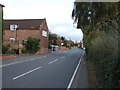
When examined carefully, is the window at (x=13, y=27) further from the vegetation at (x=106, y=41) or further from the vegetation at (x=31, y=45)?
the vegetation at (x=106, y=41)

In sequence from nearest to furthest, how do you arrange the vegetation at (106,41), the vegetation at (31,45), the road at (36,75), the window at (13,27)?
the vegetation at (106,41) → the road at (36,75) → the vegetation at (31,45) → the window at (13,27)

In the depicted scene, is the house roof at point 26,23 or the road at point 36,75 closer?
Result: the road at point 36,75

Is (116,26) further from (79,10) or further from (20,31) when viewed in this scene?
(20,31)

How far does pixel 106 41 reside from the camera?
9.91 meters

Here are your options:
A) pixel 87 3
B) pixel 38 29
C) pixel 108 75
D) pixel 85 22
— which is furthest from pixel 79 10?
pixel 38 29

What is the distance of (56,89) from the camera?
357 inches

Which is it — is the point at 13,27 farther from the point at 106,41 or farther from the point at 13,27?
the point at 106,41

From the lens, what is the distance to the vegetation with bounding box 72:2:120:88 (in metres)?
6.43

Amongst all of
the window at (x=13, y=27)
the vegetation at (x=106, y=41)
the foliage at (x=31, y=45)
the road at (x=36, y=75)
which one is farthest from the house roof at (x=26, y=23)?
the vegetation at (x=106, y=41)

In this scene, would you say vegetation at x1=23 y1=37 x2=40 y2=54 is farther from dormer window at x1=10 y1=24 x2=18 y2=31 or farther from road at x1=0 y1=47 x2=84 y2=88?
road at x1=0 y1=47 x2=84 y2=88

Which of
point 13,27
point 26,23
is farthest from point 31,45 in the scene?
point 26,23

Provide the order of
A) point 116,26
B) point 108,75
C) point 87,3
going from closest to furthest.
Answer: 1. point 108,75
2. point 116,26
3. point 87,3

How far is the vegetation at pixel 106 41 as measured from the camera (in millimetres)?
6429

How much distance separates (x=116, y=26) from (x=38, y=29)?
50.1 metres
